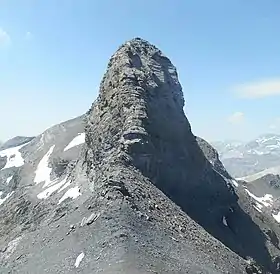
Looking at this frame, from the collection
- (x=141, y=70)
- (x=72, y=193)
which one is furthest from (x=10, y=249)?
(x=141, y=70)

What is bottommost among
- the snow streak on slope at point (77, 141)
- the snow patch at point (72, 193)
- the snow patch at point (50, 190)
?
the snow patch at point (50, 190)

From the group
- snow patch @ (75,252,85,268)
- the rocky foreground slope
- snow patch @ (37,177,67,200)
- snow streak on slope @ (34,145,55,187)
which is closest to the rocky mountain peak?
the rocky foreground slope

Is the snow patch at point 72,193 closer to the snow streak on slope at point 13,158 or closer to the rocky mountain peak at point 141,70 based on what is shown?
the rocky mountain peak at point 141,70

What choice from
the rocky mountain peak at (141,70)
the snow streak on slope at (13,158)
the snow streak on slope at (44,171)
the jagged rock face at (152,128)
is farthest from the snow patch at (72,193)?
the snow streak on slope at (13,158)

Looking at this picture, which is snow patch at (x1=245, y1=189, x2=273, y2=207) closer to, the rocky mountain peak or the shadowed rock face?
the shadowed rock face

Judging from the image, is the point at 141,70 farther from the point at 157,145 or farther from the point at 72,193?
the point at 72,193

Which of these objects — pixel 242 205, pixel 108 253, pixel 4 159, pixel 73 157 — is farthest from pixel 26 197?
pixel 4 159
